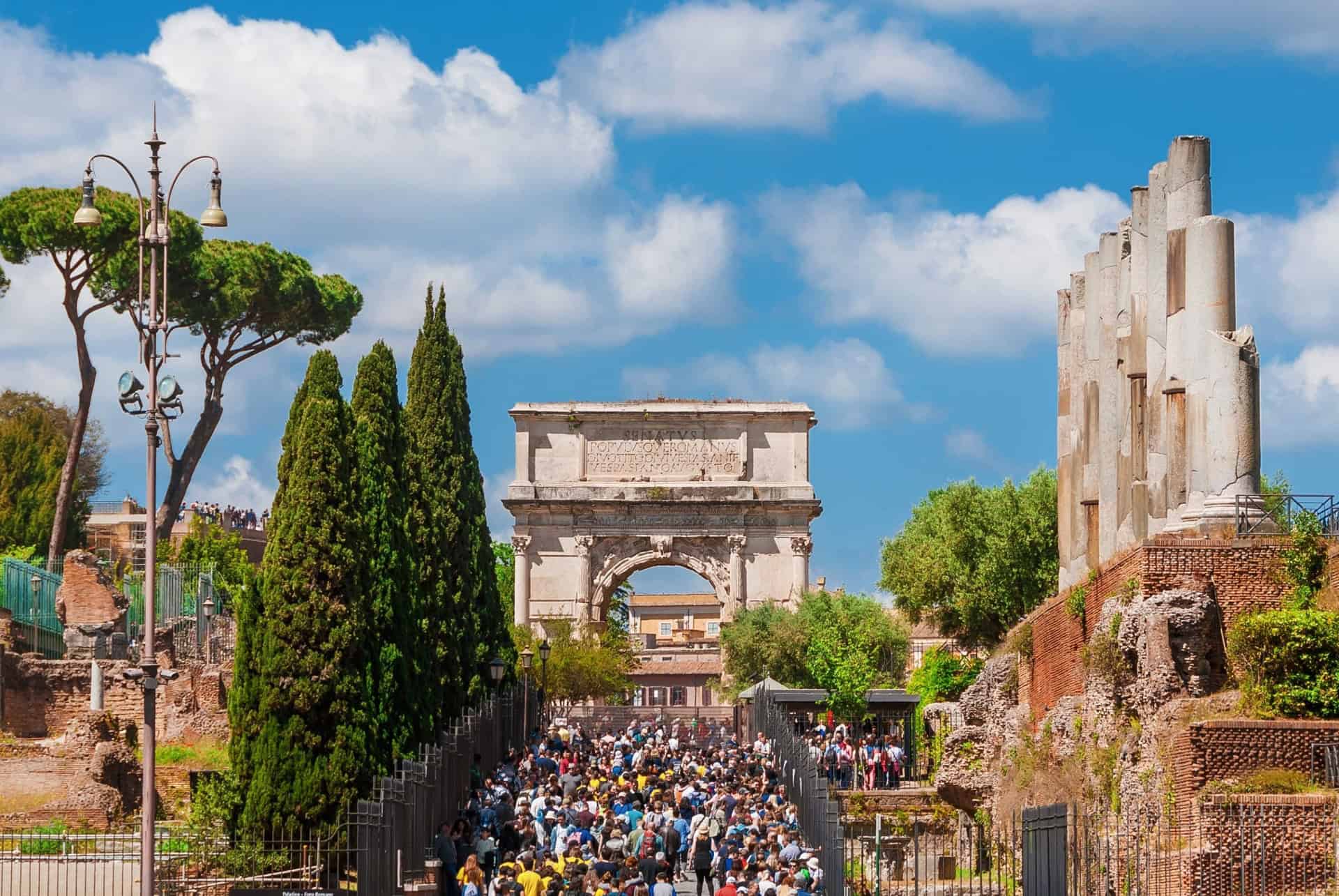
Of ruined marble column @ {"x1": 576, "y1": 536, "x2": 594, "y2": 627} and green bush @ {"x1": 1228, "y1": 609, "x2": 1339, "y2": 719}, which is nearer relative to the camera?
green bush @ {"x1": 1228, "y1": 609, "x2": 1339, "y2": 719}

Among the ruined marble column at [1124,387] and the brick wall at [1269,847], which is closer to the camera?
the brick wall at [1269,847]

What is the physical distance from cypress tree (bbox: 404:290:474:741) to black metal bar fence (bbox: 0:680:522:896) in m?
6.54

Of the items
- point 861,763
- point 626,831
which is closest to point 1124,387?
point 626,831

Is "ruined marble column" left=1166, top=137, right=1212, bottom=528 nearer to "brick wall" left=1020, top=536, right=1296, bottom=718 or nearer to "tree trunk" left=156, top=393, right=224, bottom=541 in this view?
"brick wall" left=1020, top=536, right=1296, bottom=718

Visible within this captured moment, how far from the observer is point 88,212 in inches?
875

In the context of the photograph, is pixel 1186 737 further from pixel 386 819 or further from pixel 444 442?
pixel 444 442

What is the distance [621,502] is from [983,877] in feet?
156

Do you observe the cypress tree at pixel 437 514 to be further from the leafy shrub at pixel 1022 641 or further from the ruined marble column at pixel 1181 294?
the ruined marble column at pixel 1181 294

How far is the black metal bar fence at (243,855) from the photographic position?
2559 cm

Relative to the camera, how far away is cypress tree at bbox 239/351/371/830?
28.0 m

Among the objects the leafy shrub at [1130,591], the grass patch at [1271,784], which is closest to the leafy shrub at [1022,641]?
the leafy shrub at [1130,591]

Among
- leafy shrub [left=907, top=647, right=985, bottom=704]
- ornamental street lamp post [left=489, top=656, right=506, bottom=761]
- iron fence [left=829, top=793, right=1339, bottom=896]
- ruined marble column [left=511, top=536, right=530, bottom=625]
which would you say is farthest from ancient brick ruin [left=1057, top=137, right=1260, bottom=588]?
ruined marble column [left=511, top=536, right=530, bottom=625]

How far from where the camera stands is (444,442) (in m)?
41.2

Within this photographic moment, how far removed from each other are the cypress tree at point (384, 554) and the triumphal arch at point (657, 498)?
3924 centimetres
